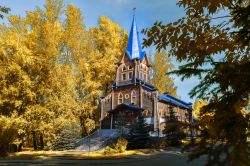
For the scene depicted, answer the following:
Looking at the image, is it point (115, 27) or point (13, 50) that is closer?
point (13, 50)

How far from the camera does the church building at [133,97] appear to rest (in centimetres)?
2952

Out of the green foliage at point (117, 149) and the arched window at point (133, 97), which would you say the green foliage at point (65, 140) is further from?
the arched window at point (133, 97)

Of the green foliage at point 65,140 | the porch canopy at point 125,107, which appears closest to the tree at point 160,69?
A: the porch canopy at point 125,107

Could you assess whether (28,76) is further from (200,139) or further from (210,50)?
(200,139)

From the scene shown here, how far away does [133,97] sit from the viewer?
31.7 metres

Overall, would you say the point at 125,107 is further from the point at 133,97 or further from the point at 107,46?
the point at 107,46

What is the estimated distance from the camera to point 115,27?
37.7 m

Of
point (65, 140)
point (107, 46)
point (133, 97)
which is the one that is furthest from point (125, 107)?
point (107, 46)

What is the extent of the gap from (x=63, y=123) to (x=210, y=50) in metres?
19.9

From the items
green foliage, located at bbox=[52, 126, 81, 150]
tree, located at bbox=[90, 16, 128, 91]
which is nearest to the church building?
tree, located at bbox=[90, 16, 128, 91]

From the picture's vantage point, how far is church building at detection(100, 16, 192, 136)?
96.8 ft

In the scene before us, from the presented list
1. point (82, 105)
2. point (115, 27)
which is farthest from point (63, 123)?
point (115, 27)

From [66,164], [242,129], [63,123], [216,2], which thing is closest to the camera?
[242,129]

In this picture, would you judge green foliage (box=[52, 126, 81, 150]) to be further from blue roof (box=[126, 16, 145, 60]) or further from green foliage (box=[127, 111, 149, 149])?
blue roof (box=[126, 16, 145, 60])
